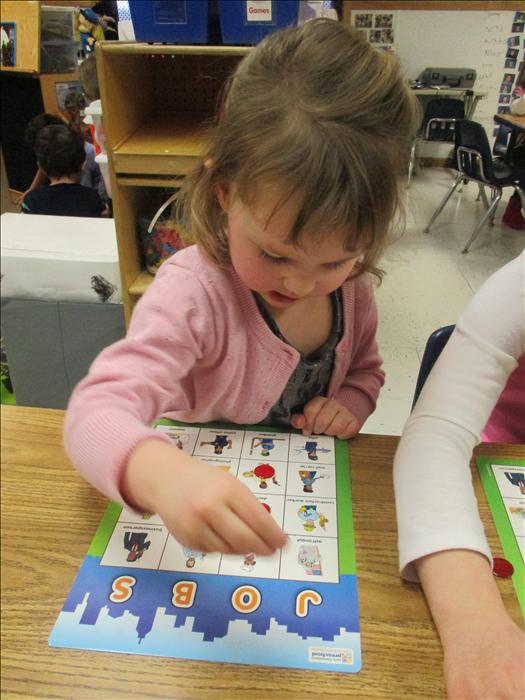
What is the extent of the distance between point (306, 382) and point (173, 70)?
0.76 metres

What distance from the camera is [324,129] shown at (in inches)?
13.5

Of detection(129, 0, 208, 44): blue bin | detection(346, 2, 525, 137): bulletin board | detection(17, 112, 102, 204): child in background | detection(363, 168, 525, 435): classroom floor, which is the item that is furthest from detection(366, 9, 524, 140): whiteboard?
detection(17, 112, 102, 204): child in background

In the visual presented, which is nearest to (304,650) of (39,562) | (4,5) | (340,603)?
(340,603)

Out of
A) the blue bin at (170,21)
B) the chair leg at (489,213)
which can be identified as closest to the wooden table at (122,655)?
the chair leg at (489,213)

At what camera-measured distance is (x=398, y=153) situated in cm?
39

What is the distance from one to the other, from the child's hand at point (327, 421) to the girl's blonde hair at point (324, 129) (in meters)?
0.17

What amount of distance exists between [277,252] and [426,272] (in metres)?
0.48

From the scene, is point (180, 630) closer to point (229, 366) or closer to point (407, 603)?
point (407, 603)

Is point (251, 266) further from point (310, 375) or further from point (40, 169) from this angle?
point (40, 169)

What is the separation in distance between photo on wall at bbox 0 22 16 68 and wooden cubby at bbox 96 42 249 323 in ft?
0.50

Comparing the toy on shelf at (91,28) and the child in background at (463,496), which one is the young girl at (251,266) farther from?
the toy on shelf at (91,28)

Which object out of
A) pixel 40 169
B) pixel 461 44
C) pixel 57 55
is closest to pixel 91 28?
pixel 57 55

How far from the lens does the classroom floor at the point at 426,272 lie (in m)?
0.62

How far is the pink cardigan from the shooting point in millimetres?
314
